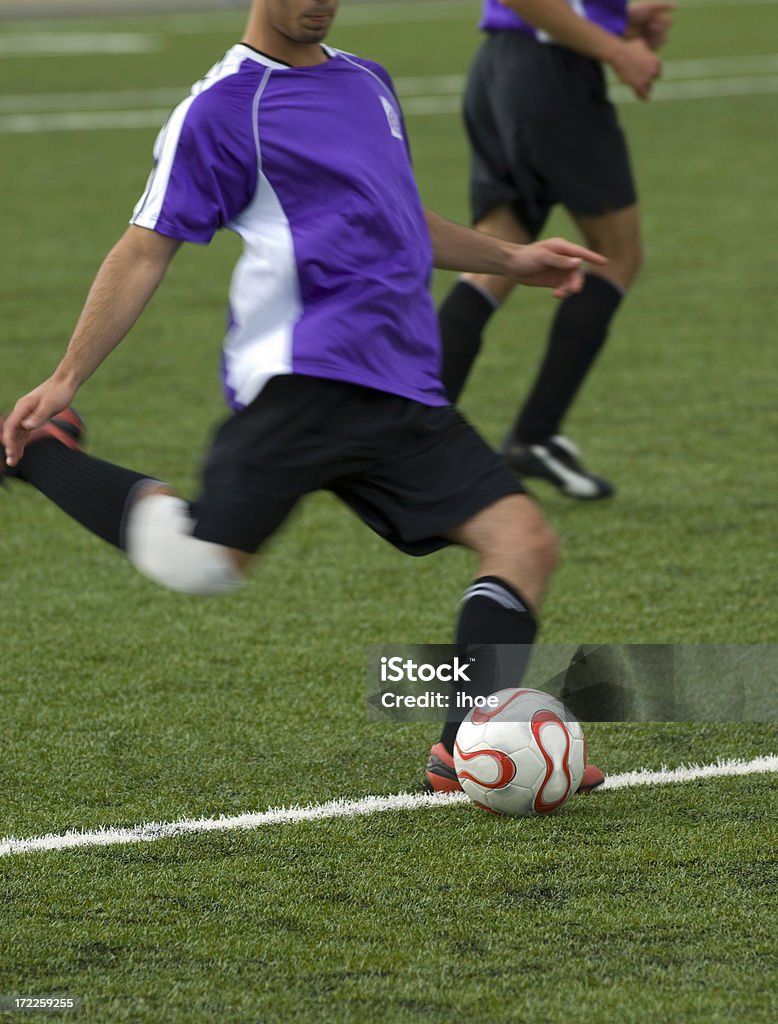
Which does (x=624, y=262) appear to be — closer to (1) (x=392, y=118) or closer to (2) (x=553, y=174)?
(2) (x=553, y=174)

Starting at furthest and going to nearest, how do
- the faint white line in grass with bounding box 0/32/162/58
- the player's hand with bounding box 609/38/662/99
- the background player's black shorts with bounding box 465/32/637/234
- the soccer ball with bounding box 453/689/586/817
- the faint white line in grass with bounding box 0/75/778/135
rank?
the faint white line in grass with bounding box 0/32/162/58, the faint white line in grass with bounding box 0/75/778/135, the background player's black shorts with bounding box 465/32/637/234, the player's hand with bounding box 609/38/662/99, the soccer ball with bounding box 453/689/586/817

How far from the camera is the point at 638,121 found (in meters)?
14.3

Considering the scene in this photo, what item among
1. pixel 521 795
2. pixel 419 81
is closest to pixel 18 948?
pixel 521 795

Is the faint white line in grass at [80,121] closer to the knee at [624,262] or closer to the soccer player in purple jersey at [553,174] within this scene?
the soccer player in purple jersey at [553,174]

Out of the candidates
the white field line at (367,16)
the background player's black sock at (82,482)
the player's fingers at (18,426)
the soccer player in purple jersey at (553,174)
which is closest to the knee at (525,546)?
the background player's black sock at (82,482)

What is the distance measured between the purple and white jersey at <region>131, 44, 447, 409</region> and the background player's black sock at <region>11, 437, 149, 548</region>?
274 millimetres

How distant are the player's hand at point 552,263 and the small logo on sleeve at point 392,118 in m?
0.33

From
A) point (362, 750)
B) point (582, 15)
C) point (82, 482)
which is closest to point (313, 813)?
point (362, 750)

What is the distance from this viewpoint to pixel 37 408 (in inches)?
115

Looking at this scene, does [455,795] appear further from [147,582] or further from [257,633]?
[147,582]

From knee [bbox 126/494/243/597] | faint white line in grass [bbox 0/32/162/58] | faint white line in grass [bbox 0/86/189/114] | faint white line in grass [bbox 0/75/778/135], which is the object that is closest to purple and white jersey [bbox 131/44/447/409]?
knee [bbox 126/494/243/597]

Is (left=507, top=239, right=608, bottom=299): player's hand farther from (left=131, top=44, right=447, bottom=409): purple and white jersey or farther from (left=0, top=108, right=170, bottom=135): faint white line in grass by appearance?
(left=0, top=108, right=170, bottom=135): faint white line in grass

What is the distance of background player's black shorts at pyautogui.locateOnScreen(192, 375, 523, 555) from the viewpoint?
3.01m
